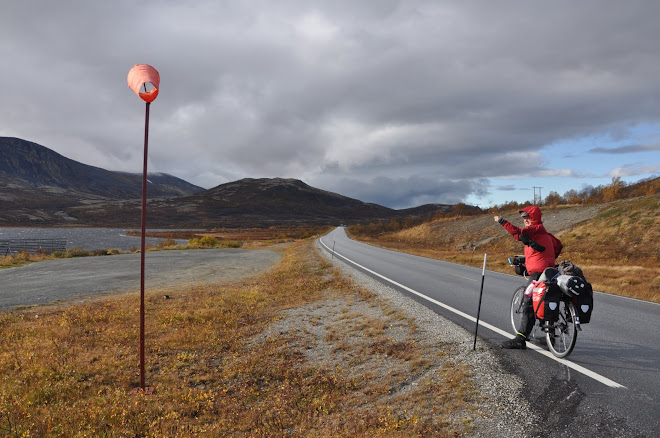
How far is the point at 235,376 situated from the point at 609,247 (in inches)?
1195

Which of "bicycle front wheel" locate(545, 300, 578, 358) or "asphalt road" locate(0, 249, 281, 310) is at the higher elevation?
"bicycle front wheel" locate(545, 300, 578, 358)

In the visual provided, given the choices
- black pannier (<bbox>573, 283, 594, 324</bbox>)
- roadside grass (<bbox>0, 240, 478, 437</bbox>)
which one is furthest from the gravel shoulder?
black pannier (<bbox>573, 283, 594, 324</bbox>)

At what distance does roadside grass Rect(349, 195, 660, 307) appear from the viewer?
14.1m

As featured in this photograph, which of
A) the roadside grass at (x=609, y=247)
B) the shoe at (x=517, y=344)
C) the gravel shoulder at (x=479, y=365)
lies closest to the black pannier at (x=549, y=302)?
the shoe at (x=517, y=344)

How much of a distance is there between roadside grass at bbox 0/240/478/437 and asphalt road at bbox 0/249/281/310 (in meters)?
5.49

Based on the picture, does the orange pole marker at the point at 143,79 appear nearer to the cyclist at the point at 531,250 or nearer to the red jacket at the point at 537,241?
the cyclist at the point at 531,250

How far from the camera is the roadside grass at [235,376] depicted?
405cm

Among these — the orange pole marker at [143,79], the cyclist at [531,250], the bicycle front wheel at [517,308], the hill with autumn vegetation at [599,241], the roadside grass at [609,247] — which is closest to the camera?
the orange pole marker at [143,79]

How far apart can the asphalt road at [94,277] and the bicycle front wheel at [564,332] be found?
608 inches

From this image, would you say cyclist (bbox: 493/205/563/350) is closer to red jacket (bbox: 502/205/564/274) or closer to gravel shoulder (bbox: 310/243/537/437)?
red jacket (bbox: 502/205/564/274)

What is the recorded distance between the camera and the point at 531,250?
5812mm

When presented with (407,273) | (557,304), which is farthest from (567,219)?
(557,304)

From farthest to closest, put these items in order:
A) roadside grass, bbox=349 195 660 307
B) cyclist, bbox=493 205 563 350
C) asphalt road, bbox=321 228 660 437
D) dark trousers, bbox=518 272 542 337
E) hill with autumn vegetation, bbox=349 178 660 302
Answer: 1. hill with autumn vegetation, bbox=349 178 660 302
2. roadside grass, bbox=349 195 660 307
3. dark trousers, bbox=518 272 542 337
4. cyclist, bbox=493 205 563 350
5. asphalt road, bbox=321 228 660 437

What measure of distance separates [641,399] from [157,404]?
6004 millimetres
